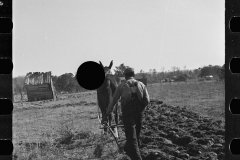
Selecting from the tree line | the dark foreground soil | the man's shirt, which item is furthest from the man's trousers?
the tree line

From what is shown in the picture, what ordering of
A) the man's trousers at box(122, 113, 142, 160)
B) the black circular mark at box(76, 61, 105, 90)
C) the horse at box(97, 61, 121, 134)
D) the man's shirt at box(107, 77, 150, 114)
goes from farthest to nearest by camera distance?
the horse at box(97, 61, 121, 134) → the man's trousers at box(122, 113, 142, 160) → the man's shirt at box(107, 77, 150, 114) → the black circular mark at box(76, 61, 105, 90)

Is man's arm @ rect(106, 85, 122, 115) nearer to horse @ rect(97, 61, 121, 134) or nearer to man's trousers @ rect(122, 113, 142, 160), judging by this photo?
horse @ rect(97, 61, 121, 134)

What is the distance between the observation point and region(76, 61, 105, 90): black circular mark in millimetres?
3182

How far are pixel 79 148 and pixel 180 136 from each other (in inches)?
56.8

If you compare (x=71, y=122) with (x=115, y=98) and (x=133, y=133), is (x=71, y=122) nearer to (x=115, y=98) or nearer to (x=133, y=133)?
(x=115, y=98)

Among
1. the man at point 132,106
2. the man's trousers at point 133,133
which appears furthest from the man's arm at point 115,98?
the man's trousers at point 133,133

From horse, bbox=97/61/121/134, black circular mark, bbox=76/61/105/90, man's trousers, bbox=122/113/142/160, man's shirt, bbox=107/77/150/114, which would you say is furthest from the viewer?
horse, bbox=97/61/121/134

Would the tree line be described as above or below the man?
above

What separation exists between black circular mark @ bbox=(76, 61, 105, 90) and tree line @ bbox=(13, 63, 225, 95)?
0.53 ft

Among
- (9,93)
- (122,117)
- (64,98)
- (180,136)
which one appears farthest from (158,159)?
(9,93)

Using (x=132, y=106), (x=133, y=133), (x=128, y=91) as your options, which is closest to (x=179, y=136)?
(x=133, y=133)

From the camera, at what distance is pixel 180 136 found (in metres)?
3.72

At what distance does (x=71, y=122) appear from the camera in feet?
12.6

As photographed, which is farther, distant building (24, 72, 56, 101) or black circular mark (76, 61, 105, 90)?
distant building (24, 72, 56, 101)
